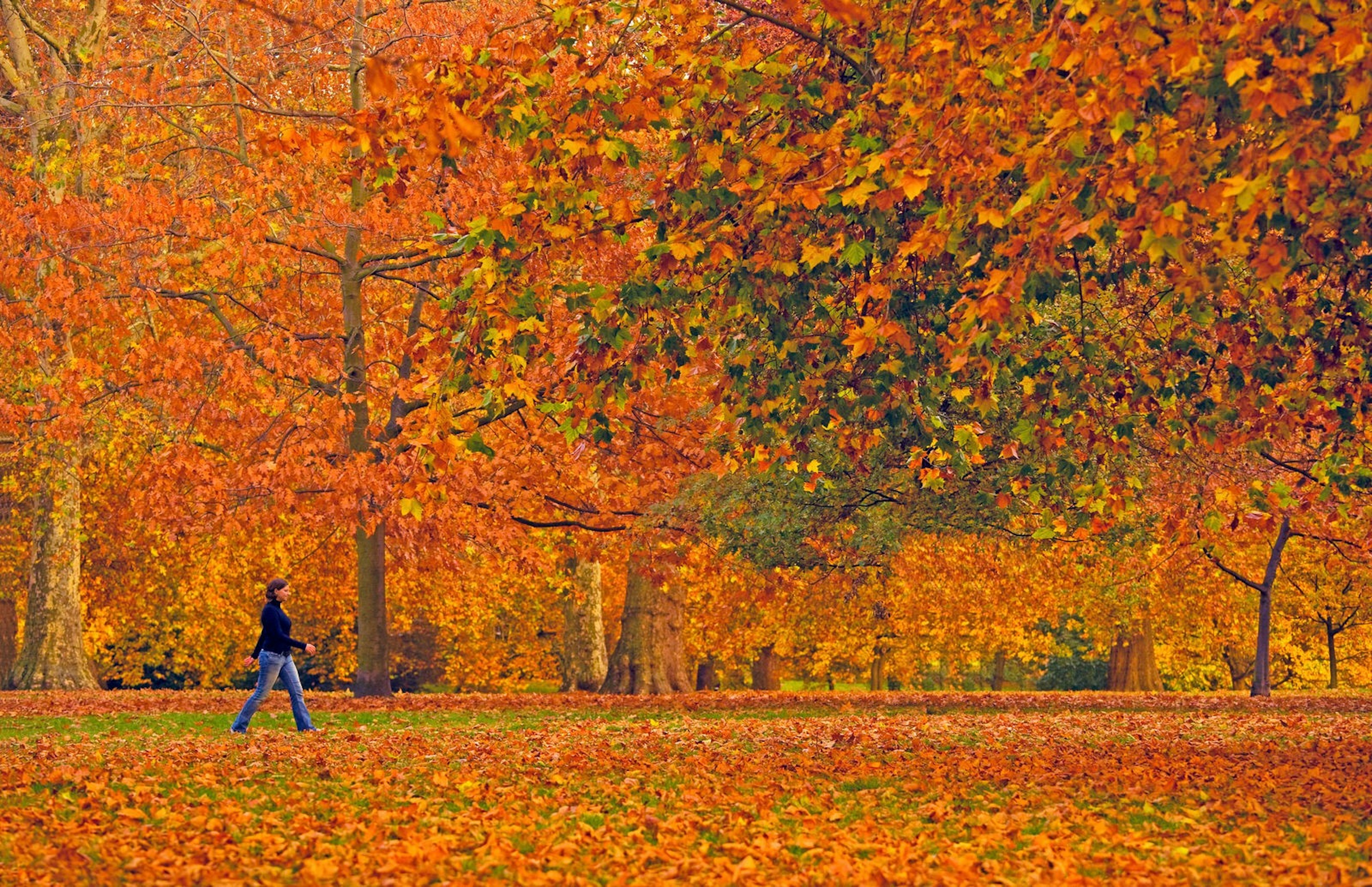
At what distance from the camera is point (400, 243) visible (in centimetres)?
2177

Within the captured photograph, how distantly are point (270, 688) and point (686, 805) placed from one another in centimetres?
745

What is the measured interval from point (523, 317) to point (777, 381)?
2.12m

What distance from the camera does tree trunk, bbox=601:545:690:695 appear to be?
25594 millimetres

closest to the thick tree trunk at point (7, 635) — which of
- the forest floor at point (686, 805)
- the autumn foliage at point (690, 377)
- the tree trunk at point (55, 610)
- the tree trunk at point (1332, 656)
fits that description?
the autumn foliage at point (690, 377)

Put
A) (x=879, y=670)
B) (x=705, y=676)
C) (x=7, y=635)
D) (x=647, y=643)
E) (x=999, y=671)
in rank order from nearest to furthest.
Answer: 1. (x=647, y=643)
2. (x=7, y=635)
3. (x=705, y=676)
4. (x=879, y=670)
5. (x=999, y=671)

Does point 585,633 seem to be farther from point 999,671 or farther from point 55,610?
point 999,671

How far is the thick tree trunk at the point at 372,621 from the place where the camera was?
2197cm

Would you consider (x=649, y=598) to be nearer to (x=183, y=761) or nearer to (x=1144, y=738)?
(x=1144, y=738)

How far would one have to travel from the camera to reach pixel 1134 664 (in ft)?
142

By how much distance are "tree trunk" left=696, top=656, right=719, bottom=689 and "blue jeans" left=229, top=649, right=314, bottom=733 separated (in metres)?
32.5

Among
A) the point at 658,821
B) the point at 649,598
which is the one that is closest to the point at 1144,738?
the point at 658,821

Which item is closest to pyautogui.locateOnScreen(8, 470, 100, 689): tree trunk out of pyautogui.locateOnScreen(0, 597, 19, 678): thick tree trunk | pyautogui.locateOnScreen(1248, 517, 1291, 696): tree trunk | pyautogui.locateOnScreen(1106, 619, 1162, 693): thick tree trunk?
pyautogui.locateOnScreen(0, 597, 19, 678): thick tree trunk

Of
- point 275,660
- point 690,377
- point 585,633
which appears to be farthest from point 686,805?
point 585,633

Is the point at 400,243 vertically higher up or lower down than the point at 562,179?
higher up
